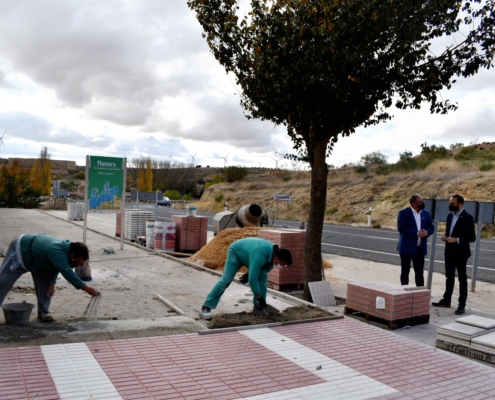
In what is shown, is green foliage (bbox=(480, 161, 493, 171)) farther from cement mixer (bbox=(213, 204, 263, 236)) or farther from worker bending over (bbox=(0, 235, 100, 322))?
worker bending over (bbox=(0, 235, 100, 322))

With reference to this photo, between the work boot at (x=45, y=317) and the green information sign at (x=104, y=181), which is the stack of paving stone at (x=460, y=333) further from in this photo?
the green information sign at (x=104, y=181)

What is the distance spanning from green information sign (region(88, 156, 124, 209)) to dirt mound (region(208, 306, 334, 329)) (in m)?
8.73

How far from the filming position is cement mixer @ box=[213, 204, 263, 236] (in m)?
17.1

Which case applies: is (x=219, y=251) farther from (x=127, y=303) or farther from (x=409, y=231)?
(x=409, y=231)

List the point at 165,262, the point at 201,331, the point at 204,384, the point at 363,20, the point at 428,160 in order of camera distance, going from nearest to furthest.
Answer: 1. the point at 204,384
2. the point at 201,331
3. the point at 363,20
4. the point at 165,262
5. the point at 428,160

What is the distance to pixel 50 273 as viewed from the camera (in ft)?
22.0

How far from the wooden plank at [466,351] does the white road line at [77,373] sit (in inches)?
166

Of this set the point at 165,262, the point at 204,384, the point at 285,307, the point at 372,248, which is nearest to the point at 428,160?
the point at 372,248

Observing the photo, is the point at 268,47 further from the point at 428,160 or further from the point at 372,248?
the point at 428,160

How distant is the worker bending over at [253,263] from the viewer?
6.78 m

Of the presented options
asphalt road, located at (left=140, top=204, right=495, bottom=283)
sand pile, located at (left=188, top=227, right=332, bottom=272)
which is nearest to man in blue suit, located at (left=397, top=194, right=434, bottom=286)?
asphalt road, located at (left=140, top=204, right=495, bottom=283)

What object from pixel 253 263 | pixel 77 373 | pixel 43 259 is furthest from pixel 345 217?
pixel 77 373

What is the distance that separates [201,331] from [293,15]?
541cm

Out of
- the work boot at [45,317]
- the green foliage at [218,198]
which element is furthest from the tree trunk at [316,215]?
the green foliage at [218,198]
